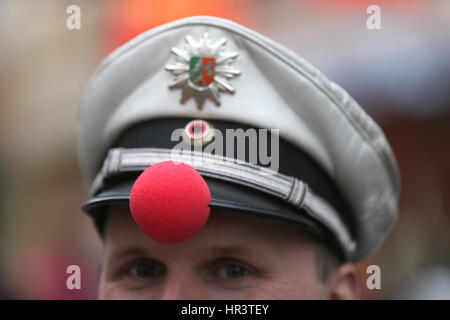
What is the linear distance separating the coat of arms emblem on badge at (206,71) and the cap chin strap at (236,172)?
0.13 meters

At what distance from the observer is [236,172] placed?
1174 mm

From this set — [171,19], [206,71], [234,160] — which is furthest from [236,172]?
[171,19]

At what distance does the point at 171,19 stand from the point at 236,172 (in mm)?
3986

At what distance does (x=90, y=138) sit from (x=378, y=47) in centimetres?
318

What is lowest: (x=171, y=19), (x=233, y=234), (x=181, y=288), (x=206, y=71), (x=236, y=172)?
(x=181, y=288)

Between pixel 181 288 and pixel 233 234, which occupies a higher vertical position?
pixel 233 234

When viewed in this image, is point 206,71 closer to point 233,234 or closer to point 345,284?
point 233,234

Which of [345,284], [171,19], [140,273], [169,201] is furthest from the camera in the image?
[171,19]

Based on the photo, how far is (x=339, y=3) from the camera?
179 inches

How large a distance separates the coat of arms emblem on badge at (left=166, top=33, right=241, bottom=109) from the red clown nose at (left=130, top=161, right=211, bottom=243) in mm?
292

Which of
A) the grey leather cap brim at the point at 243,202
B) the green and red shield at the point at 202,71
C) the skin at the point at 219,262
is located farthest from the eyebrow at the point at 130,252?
the green and red shield at the point at 202,71

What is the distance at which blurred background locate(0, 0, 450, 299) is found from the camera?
3.74 m
